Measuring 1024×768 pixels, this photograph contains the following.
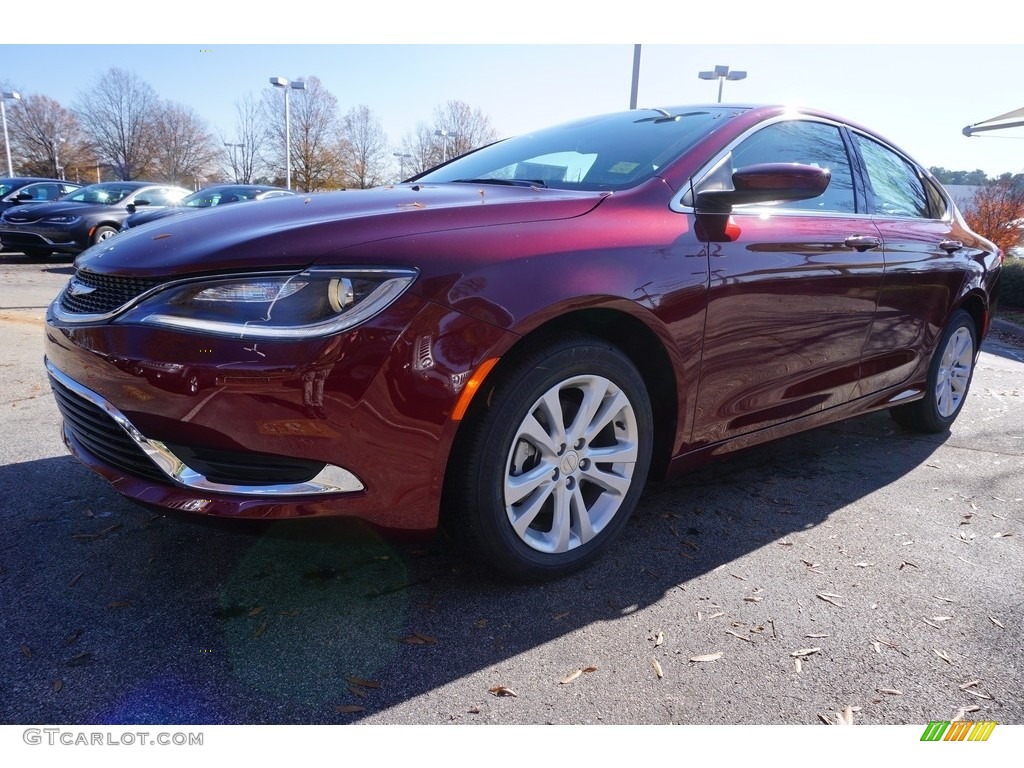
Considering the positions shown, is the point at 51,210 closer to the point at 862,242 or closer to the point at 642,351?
the point at 642,351

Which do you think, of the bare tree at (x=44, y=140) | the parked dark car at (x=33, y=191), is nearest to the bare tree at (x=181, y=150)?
the bare tree at (x=44, y=140)

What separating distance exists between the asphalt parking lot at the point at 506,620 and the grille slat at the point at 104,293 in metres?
0.68

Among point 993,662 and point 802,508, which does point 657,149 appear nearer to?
point 802,508

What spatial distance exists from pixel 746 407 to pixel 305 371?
1.75 m

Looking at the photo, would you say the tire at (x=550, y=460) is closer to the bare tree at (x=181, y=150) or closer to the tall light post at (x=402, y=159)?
the tall light post at (x=402, y=159)

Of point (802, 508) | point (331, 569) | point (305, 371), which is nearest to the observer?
point (305, 371)

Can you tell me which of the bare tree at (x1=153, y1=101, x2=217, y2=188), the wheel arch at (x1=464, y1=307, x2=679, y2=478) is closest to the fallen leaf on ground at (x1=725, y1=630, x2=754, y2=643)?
the wheel arch at (x1=464, y1=307, x2=679, y2=478)

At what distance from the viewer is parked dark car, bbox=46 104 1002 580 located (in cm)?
180

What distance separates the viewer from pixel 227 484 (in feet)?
6.06

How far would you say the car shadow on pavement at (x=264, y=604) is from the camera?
1727mm

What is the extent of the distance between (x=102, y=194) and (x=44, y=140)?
4861 cm

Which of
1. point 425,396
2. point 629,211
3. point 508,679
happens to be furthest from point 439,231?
point 508,679

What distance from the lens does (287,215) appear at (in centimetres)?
212

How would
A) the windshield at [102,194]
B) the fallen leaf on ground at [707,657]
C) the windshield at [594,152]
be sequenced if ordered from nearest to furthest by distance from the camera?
the fallen leaf on ground at [707,657]
the windshield at [594,152]
the windshield at [102,194]
